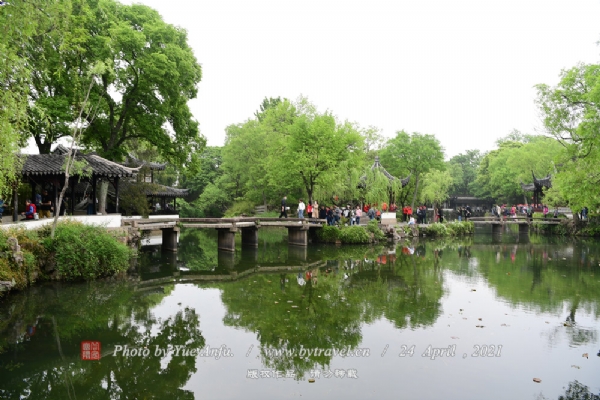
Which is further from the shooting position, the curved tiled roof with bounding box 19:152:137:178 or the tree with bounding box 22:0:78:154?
the tree with bounding box 22:0:78:154

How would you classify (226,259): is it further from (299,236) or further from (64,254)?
(64,254)

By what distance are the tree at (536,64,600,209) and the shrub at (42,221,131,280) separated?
14.7 metres

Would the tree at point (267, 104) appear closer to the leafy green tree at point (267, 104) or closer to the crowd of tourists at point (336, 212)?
the leafy green tree at point (267, 104)

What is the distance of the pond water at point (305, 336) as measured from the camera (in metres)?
6.14

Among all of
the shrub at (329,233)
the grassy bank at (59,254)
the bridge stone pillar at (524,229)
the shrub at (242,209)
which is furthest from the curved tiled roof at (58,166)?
the bridge stone pillar at (524,229)

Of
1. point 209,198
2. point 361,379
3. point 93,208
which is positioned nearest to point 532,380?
point 361,379

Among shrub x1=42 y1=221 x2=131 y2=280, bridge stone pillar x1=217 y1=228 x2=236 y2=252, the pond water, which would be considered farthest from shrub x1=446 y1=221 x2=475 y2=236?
shrub x1=42 y1=221 x2=131 y2=280

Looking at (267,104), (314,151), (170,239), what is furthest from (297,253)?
(267,104)

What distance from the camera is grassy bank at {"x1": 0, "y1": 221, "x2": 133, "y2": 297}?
35.3ft

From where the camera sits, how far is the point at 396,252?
2114 cm

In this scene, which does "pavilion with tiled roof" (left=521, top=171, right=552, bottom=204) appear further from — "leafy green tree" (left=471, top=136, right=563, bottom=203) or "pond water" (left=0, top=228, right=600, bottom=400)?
"pond water" (left=0, top=228, right=600, bottom=400)

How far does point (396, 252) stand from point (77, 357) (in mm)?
16531

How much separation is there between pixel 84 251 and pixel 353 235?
48.6ft

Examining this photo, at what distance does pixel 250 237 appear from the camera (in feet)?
73.3
